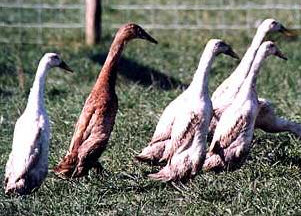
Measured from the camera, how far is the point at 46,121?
21.3 feet

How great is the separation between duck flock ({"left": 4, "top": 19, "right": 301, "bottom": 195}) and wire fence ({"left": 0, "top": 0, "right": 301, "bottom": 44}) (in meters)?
5.07

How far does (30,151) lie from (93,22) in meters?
5.36

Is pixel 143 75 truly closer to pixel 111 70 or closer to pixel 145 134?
pixel 145 134

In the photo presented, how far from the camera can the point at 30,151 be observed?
21.1 ft

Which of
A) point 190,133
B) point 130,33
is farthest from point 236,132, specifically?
point 130,33

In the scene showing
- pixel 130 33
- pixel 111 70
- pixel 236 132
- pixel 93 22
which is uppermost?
pixel 130 33

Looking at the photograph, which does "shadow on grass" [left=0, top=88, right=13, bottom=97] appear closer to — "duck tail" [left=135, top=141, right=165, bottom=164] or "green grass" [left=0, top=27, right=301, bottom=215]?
"green grass" [left=0, top=27, right=301, bottom=215]

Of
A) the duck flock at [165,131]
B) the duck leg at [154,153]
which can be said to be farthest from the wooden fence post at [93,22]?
the duck leg at [154,153]

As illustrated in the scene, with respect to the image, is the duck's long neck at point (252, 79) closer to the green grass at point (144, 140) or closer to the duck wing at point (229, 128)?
the duck wing at point (229, 128)

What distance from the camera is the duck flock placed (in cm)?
645

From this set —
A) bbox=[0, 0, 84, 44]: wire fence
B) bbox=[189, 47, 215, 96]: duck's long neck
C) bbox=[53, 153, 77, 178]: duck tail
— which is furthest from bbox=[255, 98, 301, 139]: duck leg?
bbox=[0, 0, 84, 44]: wire fence

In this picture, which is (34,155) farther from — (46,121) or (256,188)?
(256,188)

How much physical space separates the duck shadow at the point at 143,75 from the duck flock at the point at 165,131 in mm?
2775

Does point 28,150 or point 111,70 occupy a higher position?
point 111,70
